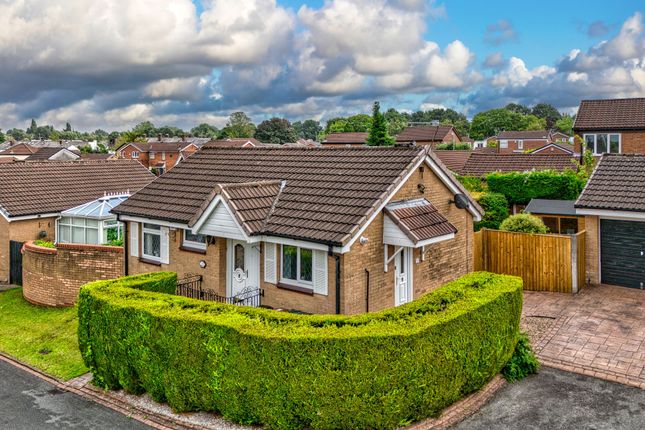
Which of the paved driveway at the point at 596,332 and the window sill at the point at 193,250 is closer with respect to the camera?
the paved driveway at the point at 596,332

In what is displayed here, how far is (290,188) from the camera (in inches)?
623

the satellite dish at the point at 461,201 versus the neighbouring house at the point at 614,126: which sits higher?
the neighbouring house at the point at 614,126

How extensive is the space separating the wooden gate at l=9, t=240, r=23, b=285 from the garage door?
22738mm

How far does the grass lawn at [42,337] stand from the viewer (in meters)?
13.2

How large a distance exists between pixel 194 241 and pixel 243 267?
2.09m

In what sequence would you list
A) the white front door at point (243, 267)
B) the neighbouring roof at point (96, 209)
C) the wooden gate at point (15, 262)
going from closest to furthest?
the white front door at point (243, 267) → the wooden gate at point (15, 262) → the neighbouring roof at point (96, 209)

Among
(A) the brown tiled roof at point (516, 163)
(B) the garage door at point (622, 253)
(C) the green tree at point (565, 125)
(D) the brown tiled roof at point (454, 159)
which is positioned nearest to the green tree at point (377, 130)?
(D) the brown tiled roof at point (454, 159)

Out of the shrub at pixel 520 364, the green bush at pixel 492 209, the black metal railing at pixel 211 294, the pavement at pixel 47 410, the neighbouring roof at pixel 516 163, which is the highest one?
the neighbouring roof at pixel 516 163

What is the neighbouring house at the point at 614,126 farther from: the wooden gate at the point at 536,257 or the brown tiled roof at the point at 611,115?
the wooden gate at the point at 536,257

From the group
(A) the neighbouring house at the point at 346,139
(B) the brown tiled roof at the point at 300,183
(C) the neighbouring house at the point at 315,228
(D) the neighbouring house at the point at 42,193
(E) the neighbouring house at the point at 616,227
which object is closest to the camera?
(C) the neighbouring house at the point at 315,228

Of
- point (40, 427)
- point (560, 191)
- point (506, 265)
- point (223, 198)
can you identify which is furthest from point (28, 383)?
point (560, 191)

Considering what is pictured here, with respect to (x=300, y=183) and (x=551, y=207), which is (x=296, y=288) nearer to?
(x=300, y=183)

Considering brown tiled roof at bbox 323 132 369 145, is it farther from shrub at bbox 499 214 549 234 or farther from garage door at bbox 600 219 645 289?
garage door at bbox 600 219 645 289

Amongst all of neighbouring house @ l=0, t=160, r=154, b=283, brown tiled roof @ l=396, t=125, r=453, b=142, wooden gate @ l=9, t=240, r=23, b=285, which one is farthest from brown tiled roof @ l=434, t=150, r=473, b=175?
brown tiled roof @ l=396, t=125, r=453, b=142
